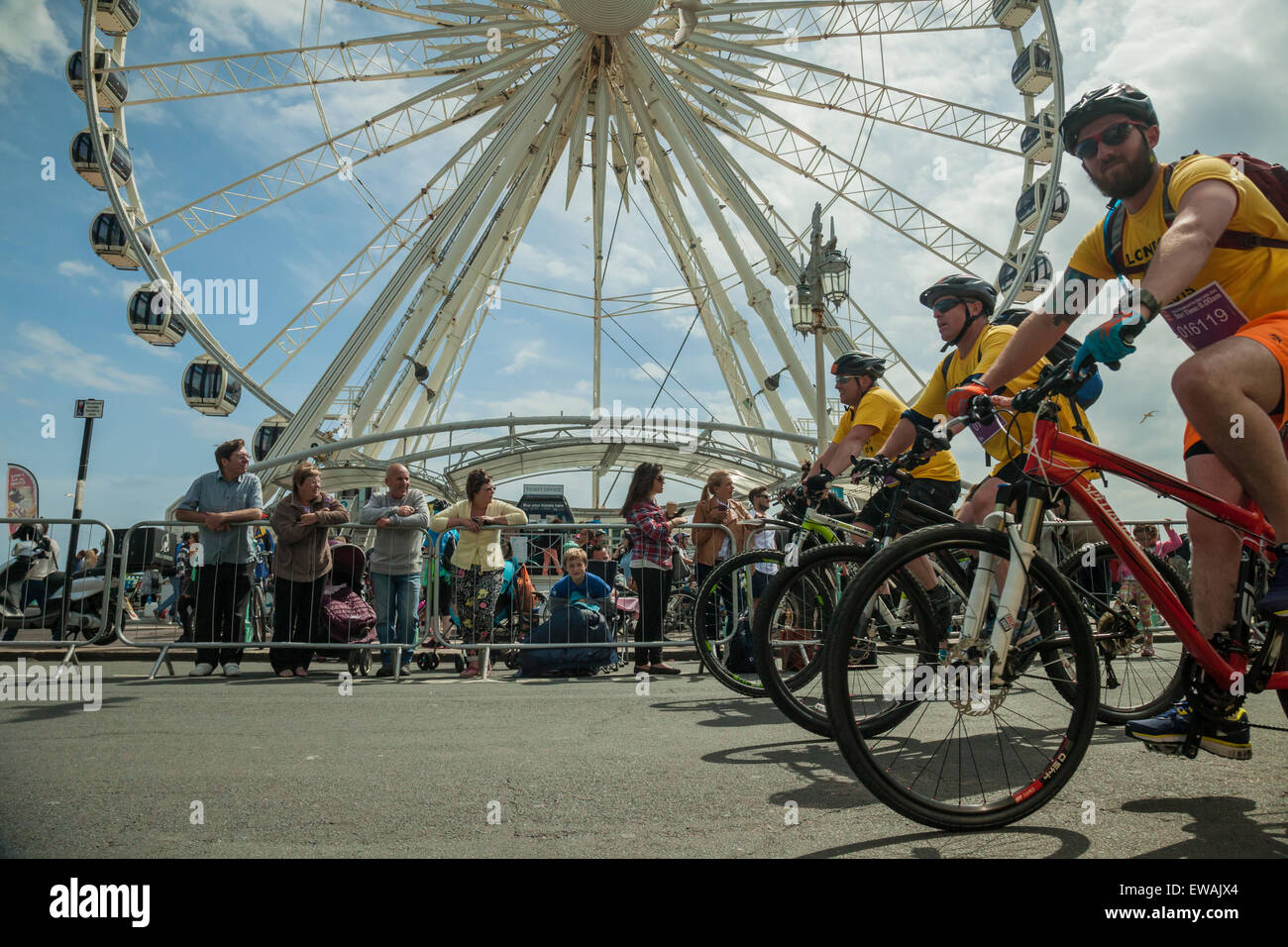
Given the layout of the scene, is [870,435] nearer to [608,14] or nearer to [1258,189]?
[1258,189]

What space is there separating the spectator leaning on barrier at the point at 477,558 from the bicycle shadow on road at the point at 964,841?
5111 millimetres

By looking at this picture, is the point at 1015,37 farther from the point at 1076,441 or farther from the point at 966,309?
the point at 1076,441

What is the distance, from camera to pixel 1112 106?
256cm

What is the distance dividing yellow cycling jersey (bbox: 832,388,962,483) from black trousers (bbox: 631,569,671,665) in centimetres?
264

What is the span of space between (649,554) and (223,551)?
322 cm

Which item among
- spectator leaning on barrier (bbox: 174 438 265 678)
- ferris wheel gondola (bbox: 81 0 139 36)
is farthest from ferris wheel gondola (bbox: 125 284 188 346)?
spectator leaning on barrier (bbox: 174 438 265 678)

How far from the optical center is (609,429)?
56.7 feet

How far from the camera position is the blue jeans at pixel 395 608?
6.79 m

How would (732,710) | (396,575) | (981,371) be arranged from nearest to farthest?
1. (981,371)
2. (732,710)
3. (396,575)

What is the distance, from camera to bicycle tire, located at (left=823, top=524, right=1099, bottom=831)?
204 cm

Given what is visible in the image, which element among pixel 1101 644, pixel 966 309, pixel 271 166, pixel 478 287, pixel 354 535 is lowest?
pixel 1101 644

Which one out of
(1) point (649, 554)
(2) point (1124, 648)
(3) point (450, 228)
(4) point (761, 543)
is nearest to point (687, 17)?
(3) point (450, 228)
